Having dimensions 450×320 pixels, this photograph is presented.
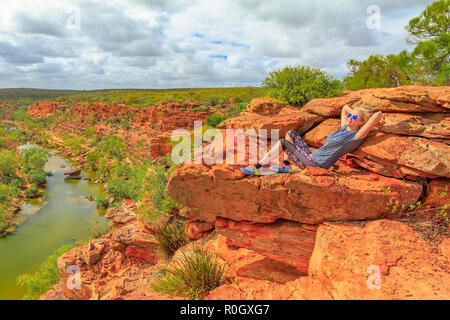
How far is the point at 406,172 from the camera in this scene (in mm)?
4770

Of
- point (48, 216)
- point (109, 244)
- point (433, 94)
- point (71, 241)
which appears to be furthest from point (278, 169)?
point (48, 216)

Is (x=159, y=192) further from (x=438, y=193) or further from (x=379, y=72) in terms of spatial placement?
(x=379, y=72)

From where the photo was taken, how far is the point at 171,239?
25.5 ft

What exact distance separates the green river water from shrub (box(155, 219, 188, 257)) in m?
15.7

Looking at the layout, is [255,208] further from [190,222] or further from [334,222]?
[190,222]

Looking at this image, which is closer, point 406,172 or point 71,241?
point 406,172

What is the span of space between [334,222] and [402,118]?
2.87 m

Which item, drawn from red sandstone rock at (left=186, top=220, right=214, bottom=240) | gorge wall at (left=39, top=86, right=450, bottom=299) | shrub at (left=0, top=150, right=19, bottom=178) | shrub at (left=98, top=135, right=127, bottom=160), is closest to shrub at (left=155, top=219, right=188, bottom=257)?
red sandstone rock at (left=186, top=220, right=214, bottom=240)

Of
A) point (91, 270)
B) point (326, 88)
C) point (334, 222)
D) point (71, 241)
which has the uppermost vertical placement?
point (326, 88)

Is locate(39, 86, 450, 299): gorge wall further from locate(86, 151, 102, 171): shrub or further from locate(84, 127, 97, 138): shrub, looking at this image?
locate(84, 127, 97, 138): shrub

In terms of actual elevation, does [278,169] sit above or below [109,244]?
above

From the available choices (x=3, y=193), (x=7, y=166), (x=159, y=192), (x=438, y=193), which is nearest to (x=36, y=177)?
(x=7, y=166)
